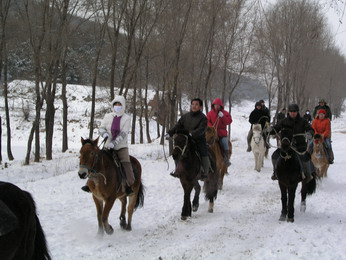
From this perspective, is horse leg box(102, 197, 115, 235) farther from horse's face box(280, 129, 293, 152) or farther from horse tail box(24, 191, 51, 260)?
horse's face box(280, 129, 293, 152)

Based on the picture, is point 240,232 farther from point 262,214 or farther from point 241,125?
point 241,125

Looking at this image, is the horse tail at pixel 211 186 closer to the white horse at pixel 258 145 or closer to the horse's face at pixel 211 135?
the horse's face at pixel 211 135

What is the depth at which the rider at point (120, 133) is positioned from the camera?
708 centimetres

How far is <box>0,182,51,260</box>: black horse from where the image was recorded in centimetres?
322

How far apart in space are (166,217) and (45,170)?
10.2 metres

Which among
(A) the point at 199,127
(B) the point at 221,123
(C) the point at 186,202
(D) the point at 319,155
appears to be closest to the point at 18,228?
(C) the point at 186,202

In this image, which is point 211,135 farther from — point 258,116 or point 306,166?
point 258,116

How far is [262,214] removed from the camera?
26.7 ft

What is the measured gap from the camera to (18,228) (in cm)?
340

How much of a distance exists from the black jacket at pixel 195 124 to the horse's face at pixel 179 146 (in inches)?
12.5

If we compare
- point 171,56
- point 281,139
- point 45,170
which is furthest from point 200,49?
point 281,139

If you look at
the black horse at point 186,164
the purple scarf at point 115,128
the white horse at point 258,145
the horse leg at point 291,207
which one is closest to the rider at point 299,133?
the horse leg at point 291,207

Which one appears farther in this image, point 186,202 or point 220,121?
point 220,121

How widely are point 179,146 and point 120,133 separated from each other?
1.38 m
